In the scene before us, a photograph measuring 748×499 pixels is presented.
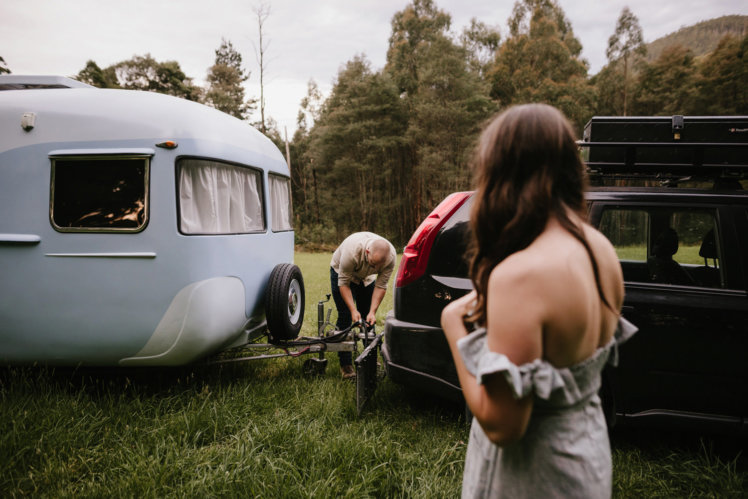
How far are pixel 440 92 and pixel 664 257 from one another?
24.7 m

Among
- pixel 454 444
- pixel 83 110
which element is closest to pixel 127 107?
pixel 83 110

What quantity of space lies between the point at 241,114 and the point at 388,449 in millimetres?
40144

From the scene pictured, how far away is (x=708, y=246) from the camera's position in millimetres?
3061

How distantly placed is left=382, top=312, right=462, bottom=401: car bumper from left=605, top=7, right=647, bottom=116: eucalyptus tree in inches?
1161

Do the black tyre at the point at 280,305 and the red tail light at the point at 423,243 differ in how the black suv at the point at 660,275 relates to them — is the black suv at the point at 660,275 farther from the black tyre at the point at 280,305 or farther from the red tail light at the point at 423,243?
the black tyre at the point at 280,305

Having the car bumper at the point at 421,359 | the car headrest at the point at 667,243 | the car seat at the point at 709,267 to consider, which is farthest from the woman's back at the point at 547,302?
the car headrest at the point at 667,243

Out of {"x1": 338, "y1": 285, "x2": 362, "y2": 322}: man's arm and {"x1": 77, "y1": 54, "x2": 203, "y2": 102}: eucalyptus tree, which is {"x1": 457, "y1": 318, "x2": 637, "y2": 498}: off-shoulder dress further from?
{"x1": 77, "y1": 54, "x2": 203, "y2": 102}: eucalyptus tree

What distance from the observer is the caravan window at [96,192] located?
3.39 meters

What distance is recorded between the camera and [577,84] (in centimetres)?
2603

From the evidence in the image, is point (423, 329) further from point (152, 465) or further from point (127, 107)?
point (127, 107)

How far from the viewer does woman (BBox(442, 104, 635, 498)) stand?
0.90 meters

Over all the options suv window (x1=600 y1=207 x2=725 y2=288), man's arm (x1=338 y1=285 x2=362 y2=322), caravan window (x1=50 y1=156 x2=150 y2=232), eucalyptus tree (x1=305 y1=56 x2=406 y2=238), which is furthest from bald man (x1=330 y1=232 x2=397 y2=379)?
eucalyptus tree (x1=305 y1=56 x2=406 y2=238)

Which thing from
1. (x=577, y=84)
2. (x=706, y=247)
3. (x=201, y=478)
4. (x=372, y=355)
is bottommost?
(x=201, y=478)

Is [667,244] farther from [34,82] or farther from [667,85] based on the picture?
[667,85]
